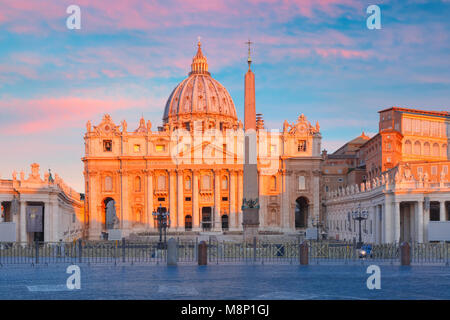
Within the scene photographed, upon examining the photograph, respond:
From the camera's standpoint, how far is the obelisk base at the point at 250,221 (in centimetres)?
3900

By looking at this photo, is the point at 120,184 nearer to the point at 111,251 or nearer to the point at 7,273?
the point at 111,251

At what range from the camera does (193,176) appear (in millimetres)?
83062

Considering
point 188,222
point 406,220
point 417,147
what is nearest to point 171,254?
point 406,220

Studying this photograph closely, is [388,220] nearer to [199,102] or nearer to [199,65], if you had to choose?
[199,102]

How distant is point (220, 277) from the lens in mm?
22781

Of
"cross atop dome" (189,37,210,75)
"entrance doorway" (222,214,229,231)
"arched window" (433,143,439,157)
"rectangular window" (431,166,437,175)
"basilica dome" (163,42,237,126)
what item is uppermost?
"cross atop dome" (189,37,210,75)

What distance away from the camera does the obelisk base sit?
3900 centimetres

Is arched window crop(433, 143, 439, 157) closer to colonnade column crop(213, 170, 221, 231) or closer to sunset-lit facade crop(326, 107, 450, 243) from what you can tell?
sunset-lit facade crop(326, 107, 450, 243)

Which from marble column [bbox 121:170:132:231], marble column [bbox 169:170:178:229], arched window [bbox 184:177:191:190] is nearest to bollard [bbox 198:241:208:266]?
marble column [bbox 169:170:178:229]

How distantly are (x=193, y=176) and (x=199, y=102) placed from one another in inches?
1175

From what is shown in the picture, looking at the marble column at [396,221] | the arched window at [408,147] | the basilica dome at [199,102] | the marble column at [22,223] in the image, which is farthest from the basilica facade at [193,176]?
the marble column at [396,221]

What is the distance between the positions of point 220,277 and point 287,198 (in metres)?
62.7
